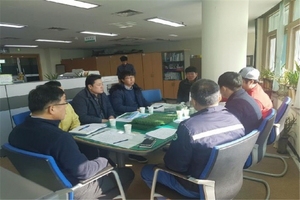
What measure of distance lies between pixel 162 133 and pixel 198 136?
1.77 ft

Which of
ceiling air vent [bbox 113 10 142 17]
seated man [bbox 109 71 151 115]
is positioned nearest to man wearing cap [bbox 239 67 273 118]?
seated man [bbox 109 71 151 115]

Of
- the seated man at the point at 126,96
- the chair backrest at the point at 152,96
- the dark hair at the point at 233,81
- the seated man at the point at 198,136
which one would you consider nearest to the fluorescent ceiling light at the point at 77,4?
the seated man at the point at 126,96

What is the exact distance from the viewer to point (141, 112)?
257 cm

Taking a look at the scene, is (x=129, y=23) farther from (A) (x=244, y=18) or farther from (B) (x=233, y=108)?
(B) (x=233, y=108)

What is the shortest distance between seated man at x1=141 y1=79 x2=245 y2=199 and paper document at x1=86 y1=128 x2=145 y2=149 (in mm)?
326

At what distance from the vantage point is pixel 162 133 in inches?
69.7

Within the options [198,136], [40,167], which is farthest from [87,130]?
[198,136]

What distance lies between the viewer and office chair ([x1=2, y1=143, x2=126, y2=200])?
1.14 m

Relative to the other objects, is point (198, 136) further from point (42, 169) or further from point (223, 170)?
point (42, 169)

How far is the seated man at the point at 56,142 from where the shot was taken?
1.25m

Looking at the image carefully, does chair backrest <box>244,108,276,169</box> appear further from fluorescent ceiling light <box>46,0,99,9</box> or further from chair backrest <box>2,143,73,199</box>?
fluorescent ceiling light <box>46,0,99,9</box>

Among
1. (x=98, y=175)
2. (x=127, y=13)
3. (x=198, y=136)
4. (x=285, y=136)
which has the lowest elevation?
(x=285, y=136)

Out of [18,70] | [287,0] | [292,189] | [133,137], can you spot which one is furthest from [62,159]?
[18,70]

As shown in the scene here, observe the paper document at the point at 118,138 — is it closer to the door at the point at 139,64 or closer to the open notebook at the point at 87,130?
the open notebook at the point at 87,130
